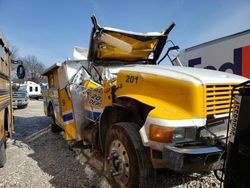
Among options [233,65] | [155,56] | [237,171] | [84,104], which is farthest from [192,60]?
[237,171]

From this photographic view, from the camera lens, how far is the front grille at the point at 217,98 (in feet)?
8.70

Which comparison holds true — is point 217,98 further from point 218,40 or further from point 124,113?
point 218,40

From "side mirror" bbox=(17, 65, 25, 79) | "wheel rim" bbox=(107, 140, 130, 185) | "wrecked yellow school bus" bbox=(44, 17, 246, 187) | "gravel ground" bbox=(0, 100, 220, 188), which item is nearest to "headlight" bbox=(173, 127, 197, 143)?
"wrecked yellow school bus" bbox=(44, 17, 246, 187)

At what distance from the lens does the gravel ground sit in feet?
12.1

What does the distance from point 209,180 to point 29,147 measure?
14.0 feet

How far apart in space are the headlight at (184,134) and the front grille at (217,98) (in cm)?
28

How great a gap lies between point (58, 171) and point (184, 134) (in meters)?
2.64

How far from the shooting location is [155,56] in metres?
5.19

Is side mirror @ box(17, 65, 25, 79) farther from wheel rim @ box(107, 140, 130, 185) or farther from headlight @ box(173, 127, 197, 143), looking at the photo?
headlight @ box(173, 127, 197, 143)

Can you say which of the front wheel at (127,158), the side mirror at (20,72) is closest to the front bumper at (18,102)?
the side mirror at (20,72)

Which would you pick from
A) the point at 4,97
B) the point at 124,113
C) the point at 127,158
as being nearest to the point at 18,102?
the point at 4,97

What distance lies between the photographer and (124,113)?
3535 mm

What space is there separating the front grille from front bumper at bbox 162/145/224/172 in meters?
0.42

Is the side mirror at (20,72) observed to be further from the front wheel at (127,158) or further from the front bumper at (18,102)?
the front bumper at (18,102)
